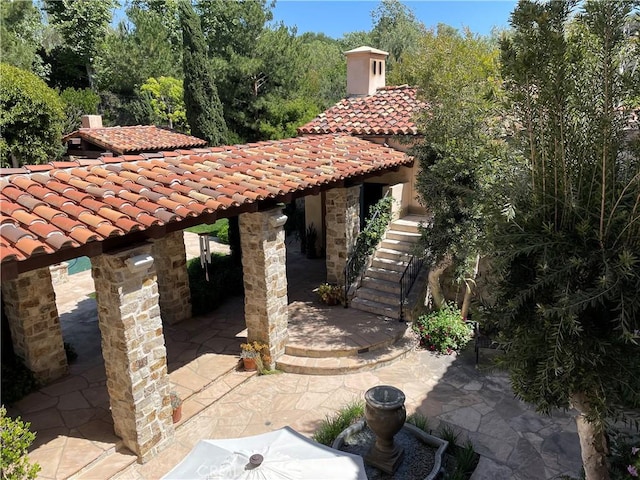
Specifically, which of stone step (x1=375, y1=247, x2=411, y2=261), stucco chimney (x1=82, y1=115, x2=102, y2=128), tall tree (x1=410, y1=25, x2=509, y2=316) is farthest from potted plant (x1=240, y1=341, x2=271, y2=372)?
stucco chimney (x1=82, y1=115, x2=102, y2=128)

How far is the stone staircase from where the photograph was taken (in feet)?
36.3

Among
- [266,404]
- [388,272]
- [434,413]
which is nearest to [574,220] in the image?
[434,413]

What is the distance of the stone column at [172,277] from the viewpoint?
10703 mm

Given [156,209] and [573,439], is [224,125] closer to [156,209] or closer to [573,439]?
[156,209]

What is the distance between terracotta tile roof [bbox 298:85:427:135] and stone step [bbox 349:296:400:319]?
471cm

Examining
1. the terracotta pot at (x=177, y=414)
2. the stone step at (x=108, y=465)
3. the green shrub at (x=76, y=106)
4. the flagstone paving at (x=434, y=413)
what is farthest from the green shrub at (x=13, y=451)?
the green shrub at (x=76, y=106)

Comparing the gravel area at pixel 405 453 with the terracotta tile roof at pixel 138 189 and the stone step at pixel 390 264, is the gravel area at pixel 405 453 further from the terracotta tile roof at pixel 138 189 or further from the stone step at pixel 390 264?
the stone step at pixel 390 264

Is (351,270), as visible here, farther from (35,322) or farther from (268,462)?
(268,462)

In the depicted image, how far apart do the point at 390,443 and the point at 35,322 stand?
6.95 m

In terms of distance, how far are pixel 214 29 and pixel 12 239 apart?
1346 inches

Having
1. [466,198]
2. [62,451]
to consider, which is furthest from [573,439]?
[62,451]

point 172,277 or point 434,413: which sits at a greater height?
point 172,277

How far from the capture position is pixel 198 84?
20734 mm

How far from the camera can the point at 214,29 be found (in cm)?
3453
